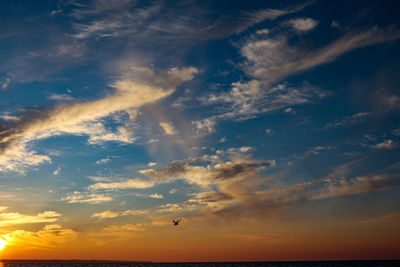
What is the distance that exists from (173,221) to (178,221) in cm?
278

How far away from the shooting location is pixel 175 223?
165625 millimetres

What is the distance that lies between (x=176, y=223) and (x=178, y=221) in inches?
103

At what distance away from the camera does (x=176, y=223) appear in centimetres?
16588

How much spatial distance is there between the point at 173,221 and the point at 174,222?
60 centimetres

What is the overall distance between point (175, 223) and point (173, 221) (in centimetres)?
141

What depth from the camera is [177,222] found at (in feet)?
549

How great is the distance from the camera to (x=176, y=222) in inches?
6575

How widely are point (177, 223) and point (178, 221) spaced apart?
173cm

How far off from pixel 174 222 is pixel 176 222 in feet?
3.39

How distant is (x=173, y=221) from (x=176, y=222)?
4.73ft

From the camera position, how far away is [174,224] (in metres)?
165

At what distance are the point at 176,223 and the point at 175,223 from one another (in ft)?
1.58
